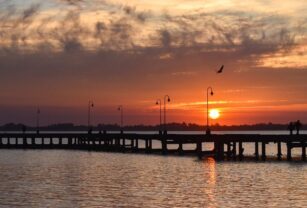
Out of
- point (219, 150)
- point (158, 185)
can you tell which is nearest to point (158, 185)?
point (158, 185)

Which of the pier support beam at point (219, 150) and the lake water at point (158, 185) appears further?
the pier support beam at point (219, 150)

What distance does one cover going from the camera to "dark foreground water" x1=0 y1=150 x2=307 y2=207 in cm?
4297

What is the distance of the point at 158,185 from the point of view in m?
53.7

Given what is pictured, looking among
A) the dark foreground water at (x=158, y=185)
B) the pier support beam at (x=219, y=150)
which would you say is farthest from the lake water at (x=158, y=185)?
the pier support beam at (x=219, y=150)

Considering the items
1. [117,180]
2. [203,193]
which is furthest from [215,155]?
[203,193]

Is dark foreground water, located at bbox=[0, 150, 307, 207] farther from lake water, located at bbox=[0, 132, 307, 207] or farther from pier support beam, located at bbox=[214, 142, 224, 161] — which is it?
pier support beam, located at bbox=[214, 142, 224, 161]

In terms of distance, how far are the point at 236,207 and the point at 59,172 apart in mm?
32428

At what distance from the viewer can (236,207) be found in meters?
40.2

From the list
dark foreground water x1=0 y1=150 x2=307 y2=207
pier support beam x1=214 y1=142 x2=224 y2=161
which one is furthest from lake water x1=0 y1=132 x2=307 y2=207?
pier support beam x1=214 y1=142 x2=224 y2=161

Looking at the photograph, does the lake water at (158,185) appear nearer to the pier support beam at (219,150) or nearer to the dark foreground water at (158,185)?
the dark foreground water at (158,185)

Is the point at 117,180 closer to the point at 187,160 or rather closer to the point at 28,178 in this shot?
the point at 28,178

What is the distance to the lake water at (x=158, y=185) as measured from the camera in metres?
43.0

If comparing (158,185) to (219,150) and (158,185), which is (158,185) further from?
(219,150)

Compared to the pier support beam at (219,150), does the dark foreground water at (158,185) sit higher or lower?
lower
